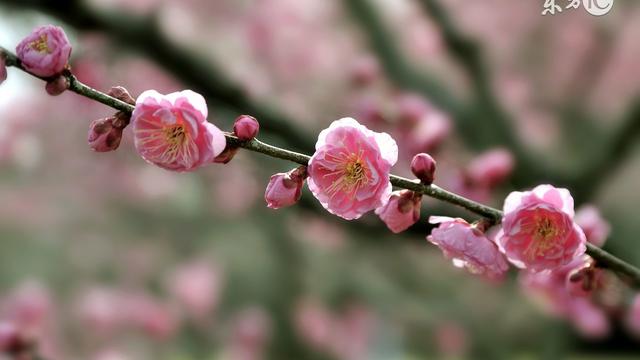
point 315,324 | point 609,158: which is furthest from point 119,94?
point 315,324

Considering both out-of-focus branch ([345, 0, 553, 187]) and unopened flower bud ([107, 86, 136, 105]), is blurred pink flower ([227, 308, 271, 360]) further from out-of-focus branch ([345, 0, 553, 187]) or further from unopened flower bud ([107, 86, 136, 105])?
unopened flower bud ([107, 86, 136, 105])

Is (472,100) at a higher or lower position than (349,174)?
higher

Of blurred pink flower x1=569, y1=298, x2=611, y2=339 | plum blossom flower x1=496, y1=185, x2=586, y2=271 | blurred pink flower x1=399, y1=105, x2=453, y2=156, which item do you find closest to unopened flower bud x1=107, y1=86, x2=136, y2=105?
plum blossom flower x1=496, y1=185, x2=586, y2=271

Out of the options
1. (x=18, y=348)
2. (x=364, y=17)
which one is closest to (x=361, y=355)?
(x=364, y=17)

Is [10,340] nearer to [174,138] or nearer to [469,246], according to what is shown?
[174,138]

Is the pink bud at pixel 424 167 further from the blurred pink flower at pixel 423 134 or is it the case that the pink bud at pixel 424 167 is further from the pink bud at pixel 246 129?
the blurred pink flower at pixel 423 134
